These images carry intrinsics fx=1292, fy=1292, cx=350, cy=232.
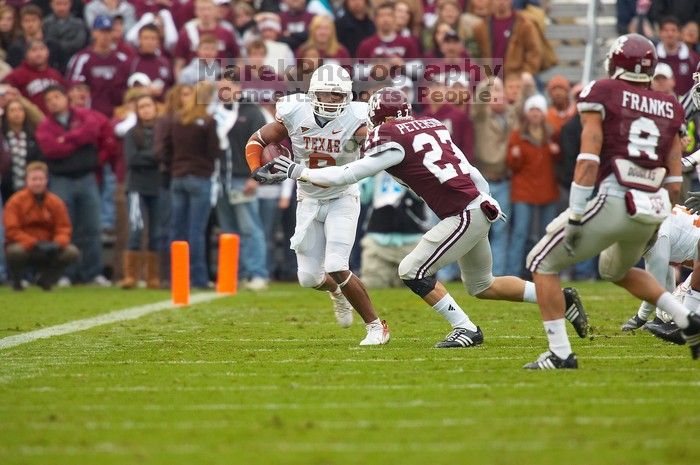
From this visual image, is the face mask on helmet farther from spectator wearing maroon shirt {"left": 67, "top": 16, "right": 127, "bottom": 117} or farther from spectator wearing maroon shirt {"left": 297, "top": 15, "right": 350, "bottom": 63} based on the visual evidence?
spectator wearing maroon shirt {"left": 67, "top": 16, "right": 127, "bottom": 117}

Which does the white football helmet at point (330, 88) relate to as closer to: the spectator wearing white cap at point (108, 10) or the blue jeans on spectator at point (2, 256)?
the blue jeans on spectator at point (2, 256)

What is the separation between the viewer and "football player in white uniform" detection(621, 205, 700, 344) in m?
8.74

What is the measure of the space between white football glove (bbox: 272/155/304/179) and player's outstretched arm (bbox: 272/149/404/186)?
43 mm

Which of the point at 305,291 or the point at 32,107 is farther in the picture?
the point at 32,107

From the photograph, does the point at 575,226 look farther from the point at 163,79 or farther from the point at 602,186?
the point at 163,79

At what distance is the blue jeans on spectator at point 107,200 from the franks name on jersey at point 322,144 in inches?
281

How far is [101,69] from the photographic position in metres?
15.5

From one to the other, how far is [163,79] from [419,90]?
10.3ft

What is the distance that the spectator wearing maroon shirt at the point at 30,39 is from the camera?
51.5ft

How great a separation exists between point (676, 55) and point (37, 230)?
7290 mm

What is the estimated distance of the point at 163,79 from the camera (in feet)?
51.1

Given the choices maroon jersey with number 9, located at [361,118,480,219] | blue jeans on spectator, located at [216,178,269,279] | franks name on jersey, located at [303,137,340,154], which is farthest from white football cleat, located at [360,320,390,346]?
blue jeans on spectator, located at [216,178,269,279]

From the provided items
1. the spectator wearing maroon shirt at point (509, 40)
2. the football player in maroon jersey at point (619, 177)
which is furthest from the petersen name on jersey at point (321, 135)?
the spectator wearing maroon shirt at point (509, 40)

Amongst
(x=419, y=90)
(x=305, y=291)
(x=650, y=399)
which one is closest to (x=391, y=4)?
(x=419, y=90)
